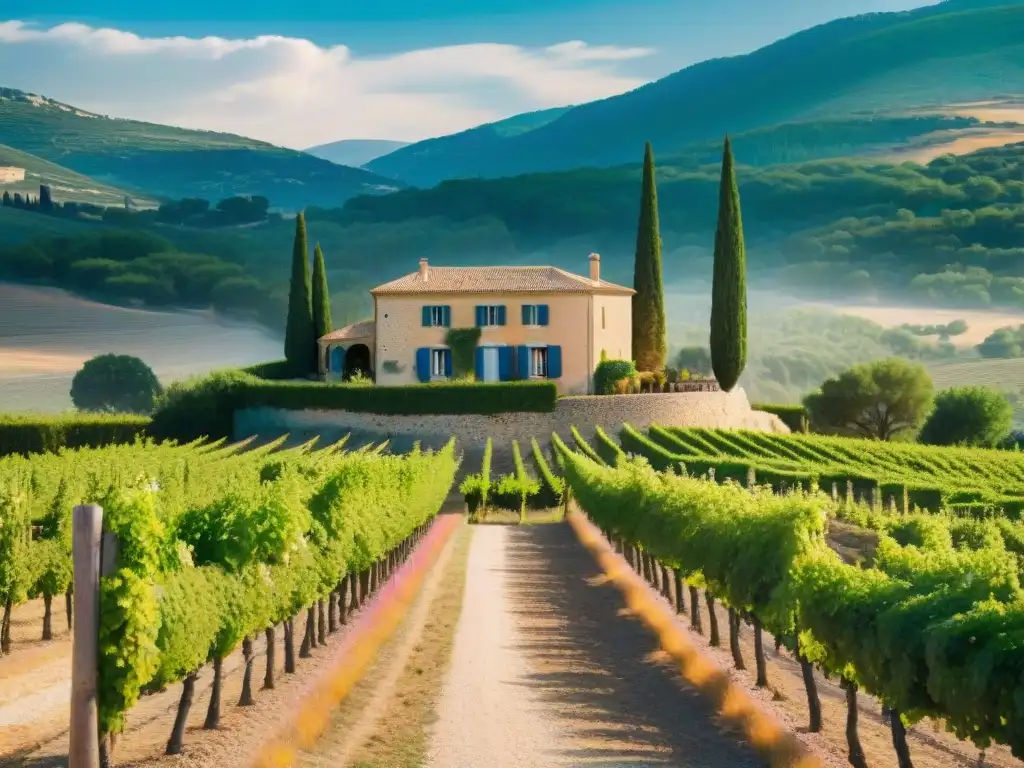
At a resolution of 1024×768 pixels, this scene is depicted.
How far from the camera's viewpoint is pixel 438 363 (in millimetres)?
57688

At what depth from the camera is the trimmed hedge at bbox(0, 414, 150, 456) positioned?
185 feet

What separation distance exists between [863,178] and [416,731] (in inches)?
5565

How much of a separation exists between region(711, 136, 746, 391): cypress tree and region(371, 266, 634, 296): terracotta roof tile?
3546 millimetres

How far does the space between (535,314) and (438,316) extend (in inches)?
146

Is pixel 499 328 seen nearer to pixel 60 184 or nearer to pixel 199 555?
pixel 199 555

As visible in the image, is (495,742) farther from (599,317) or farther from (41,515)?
(599,317)

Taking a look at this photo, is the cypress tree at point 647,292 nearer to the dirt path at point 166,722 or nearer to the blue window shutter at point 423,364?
the blue window shutter at point 423,364

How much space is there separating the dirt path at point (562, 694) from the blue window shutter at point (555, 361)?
2935cm

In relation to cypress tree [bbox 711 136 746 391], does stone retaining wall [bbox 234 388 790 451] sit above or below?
below

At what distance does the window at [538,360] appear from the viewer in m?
57.3

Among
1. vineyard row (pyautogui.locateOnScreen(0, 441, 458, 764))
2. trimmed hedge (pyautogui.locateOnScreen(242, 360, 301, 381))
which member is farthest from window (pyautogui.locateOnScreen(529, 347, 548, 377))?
vineyard row (pyautogui.locateOnScreen(0, 441, 458, 764))

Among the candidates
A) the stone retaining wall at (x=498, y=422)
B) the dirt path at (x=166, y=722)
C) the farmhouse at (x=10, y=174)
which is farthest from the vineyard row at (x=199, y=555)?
the farmhouse at (x=10, y=174)

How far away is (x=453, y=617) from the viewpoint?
23531 mm

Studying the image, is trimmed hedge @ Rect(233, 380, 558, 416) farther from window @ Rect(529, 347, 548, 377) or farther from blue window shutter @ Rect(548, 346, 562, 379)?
window @ Rect(529, 347, 548, 377)
